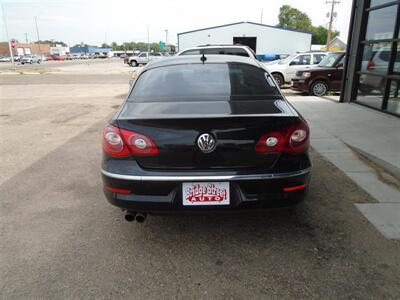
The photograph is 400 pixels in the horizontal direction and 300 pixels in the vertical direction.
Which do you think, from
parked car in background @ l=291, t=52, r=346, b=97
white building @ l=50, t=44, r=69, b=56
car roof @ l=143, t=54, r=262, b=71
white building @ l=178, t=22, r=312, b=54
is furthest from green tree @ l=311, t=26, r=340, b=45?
car roof @ l=143, t=54, r=262, b=71

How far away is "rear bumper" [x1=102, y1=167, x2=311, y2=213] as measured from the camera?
8.66ft

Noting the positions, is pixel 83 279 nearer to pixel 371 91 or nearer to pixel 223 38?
pixel 371 91

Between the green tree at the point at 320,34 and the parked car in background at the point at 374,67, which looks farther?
the green tree at the point at 320,34

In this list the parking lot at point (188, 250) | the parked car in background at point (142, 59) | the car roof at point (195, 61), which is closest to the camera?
the parking lot at point (188, 250)

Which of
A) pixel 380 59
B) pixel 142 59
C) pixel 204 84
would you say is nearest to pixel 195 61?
pixel 204 84

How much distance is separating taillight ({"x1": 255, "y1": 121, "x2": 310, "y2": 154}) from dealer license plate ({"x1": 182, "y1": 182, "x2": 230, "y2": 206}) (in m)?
0.41

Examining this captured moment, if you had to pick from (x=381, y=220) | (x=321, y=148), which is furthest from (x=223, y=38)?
(x=381, y=220)

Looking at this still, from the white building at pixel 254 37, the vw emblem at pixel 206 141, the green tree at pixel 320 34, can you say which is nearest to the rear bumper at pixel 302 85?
the vw emblem at pixel 206 141

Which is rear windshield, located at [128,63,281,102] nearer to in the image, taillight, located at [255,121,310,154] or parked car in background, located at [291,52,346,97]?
taillight, located at [255,121,310,154]

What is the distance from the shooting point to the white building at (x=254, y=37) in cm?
3981

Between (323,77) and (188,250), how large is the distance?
10668 mm

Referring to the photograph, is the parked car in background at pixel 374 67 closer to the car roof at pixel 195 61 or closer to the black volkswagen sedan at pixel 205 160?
the car roof at pixel 195 61

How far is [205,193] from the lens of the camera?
8.71 feet

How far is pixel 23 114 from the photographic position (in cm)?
971
